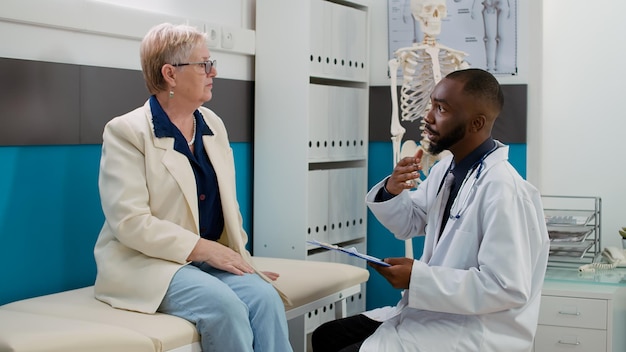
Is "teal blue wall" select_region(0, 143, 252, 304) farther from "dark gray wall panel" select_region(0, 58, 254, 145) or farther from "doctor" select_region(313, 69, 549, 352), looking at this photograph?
"doctor" select_region(313, 69, 549, 352)

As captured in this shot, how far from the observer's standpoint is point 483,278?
2.19 meters

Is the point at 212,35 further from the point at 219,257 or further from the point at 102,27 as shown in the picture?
the point at 219,257

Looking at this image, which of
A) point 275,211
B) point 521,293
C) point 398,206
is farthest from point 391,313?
point 275,211

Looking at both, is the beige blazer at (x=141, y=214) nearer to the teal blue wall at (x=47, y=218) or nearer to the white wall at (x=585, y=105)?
the teal blue wall at (x=47, y=218)

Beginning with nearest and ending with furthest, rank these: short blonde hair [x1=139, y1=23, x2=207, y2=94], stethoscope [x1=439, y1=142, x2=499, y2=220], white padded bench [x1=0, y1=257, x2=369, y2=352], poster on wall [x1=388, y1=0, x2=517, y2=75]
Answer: white padded bench [x1=0, y1=257, x2=369, y2=352] < stethoscope [x1=439, y1=142, x2=499, y2=220] < short blonde hair [x1=139, y1=23, x2=207, y2=94] < poster on wall [x1=388, y1=0, x2=517, y2=75]

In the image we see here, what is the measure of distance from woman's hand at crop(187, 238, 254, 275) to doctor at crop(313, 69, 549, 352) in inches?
15.8

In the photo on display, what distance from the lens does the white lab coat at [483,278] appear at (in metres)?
2.18

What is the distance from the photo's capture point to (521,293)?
218 cm

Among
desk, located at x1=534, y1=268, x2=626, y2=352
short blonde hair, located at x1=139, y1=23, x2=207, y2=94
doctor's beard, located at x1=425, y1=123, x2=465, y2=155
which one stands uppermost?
short blonde hair, located at x1=139, y1=23, x2=207, y2=94

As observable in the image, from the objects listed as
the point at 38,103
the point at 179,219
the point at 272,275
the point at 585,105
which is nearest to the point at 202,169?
the point at 179,219

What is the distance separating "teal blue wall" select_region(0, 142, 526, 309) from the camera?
8.68ft

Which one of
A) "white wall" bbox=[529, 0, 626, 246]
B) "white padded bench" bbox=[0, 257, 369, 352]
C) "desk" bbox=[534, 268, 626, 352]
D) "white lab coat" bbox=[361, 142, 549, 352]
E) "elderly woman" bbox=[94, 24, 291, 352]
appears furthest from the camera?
"white wall" bbox=[529, 0, 626, 246]

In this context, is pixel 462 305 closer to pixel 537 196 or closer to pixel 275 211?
pixel 537 196

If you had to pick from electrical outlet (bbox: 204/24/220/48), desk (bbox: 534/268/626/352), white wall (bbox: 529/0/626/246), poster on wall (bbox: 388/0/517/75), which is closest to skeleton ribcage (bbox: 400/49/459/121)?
poster on wall (bbox: 388/0/517/75)
